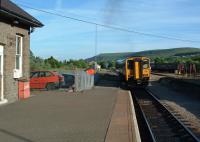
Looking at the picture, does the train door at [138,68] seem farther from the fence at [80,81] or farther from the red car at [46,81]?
the red car at [46,81]

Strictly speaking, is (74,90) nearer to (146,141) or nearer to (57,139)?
(146,141)

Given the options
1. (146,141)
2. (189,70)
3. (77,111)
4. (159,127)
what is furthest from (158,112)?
(189,70)

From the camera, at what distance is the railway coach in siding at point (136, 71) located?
3866 cm

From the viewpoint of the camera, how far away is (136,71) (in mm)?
38781

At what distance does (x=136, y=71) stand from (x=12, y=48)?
71.6ft

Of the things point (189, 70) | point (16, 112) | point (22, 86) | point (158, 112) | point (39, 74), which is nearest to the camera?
point (16, 112)

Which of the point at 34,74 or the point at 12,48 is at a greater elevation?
the point at 12,48

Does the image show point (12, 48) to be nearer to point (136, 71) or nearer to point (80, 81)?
point (80, 81)

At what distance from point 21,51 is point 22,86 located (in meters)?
1.53

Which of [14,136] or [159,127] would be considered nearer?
[14,136]

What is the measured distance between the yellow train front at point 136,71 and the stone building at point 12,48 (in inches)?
748

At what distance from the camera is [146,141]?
1288 cm

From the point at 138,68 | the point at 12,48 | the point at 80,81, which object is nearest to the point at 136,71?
the point at 138,68

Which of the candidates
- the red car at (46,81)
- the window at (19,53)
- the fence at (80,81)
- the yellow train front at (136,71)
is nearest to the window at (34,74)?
the red car at (46,81)
